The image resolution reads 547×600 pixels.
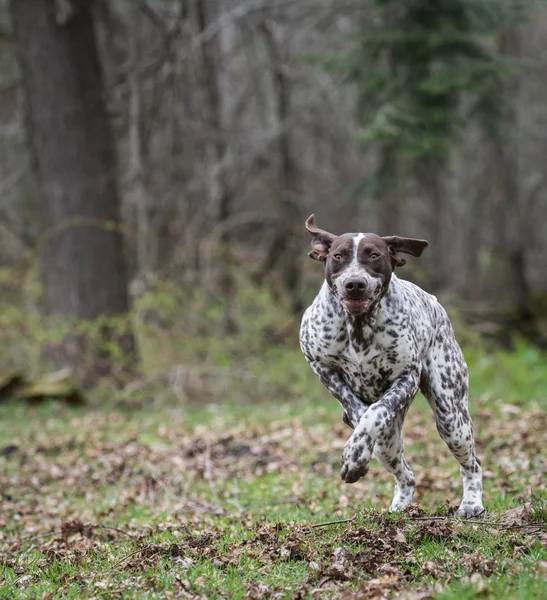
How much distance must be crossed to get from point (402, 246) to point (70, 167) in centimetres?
1104

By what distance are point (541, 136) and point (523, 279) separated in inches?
398

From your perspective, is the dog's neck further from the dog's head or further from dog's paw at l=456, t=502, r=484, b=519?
dog's paw at l=456, t=502, r=484, b=519

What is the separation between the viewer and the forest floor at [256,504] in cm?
487

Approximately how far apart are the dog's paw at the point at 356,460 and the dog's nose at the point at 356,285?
0.92 meters

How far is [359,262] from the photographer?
5.14 meters

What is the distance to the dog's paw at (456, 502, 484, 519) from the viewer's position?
5.91 m

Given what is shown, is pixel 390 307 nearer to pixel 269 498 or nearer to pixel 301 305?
pixel 269 498

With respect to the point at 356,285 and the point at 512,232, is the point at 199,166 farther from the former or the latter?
the point at 356,285

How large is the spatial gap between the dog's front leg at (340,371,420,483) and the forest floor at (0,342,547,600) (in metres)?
0.50

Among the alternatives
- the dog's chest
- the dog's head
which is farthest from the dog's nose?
the dog's chest

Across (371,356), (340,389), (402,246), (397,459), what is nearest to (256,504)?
(397,459)

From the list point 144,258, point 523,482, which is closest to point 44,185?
point 144,258

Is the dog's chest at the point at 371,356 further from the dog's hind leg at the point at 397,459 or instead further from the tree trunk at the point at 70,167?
the tree trunk at the point at 70,167

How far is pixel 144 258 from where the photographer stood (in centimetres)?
1855
